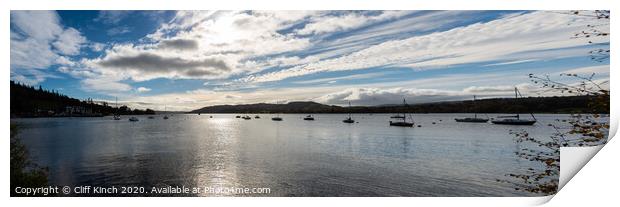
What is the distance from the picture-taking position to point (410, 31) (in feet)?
26.2

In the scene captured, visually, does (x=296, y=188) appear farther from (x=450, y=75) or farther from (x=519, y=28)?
(x=519, y=28)

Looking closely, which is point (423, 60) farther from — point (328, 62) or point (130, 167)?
point (130, 167)

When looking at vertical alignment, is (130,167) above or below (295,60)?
below

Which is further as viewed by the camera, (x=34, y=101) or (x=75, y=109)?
(x=75, y=109)

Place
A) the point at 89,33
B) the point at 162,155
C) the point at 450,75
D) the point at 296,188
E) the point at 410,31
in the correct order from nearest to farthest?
the point at 89,33, the point at 296,188, the point at 410,31, the point at 450,75, the point at 162,155

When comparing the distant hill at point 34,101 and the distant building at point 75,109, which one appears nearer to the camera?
the distant hill at point 34,101

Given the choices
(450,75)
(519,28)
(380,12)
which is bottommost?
(450,75)

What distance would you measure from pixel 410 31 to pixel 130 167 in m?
7.70

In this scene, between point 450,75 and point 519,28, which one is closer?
point 519,28

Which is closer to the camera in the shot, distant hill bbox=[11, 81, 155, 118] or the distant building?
distant hill bbox=[11, 81, 155, 118]
